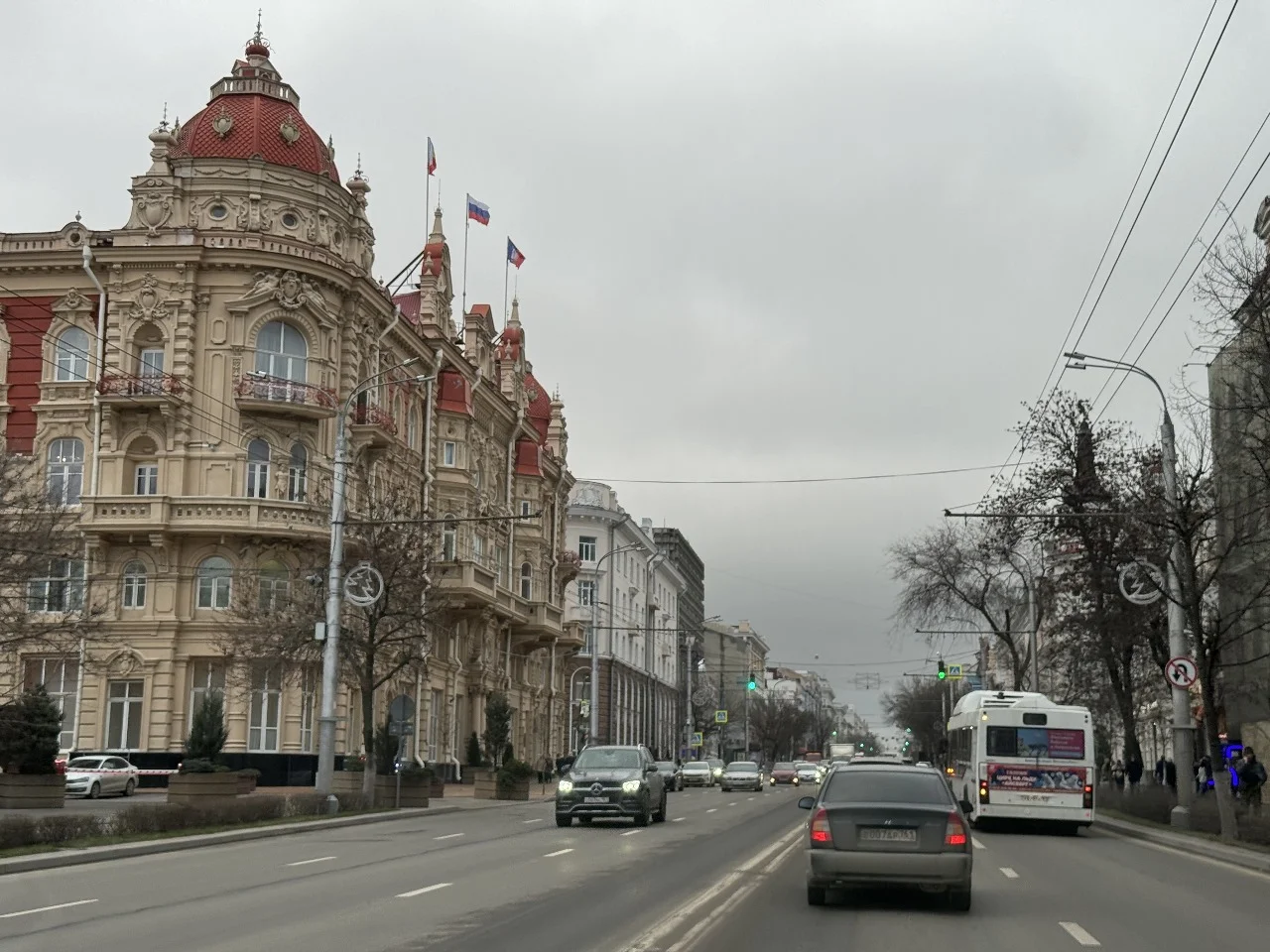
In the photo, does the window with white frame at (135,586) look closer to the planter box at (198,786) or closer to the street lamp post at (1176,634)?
the planter box at (198,786)

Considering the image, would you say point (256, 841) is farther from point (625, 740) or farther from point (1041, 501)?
point (625, 740)

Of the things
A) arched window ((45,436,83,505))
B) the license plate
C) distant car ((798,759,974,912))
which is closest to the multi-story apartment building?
arched window ((45,436,83,505))

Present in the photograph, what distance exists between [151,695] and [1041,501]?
28.6 meters

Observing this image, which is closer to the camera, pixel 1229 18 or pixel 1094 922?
pixel 1094 922

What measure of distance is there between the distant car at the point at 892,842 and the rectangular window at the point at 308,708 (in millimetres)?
35585

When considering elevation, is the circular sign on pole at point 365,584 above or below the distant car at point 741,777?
above

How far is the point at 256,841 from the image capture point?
2583 centimetres

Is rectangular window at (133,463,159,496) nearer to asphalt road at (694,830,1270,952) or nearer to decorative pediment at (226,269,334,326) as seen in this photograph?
decorative pediment at (226,269,334,326)

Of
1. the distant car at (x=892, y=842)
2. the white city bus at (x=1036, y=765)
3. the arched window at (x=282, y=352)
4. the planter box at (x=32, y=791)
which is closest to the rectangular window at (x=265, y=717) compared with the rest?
the arched window at (x=282, y=352)

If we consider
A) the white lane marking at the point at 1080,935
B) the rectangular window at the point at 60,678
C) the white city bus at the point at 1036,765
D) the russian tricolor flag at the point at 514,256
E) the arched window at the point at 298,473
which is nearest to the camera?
the white lane marking at the point at 1080,935

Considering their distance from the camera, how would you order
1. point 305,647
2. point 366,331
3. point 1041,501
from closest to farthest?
1. point 305,647
2. point 1041,501
3. point 366,331

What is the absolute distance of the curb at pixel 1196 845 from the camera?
22438 millimetres

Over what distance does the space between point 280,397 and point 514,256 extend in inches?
729

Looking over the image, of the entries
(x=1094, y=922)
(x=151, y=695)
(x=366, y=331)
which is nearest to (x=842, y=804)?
(x=1094, y=922)
